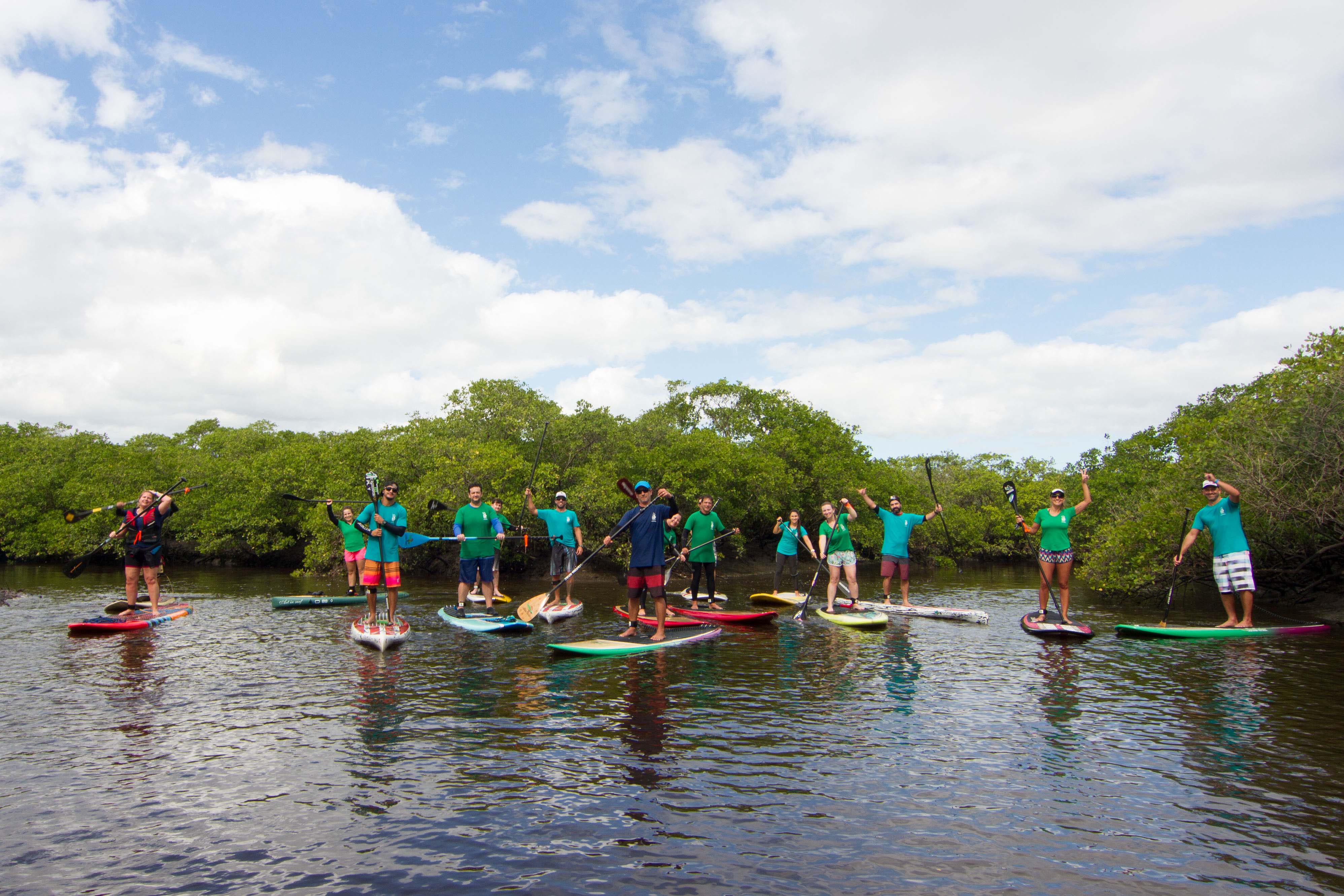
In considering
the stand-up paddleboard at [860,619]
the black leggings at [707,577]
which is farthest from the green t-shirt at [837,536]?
the black leggings at [707,577]

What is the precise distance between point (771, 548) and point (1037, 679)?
33.2 metres

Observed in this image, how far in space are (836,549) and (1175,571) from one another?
5746 mm

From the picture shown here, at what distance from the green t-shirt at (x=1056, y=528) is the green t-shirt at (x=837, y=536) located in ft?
11.8

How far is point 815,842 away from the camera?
4.80 m

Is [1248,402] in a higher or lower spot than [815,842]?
higher

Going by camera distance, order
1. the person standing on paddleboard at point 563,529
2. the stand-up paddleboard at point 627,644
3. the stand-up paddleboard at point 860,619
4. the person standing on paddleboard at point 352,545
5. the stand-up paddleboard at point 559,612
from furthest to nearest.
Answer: the person standing on paddleboard at point 563,529 < the person standing on paddleboard at point 352,545 < the stand-up paddleboard at point 559,612 < the stand-up paddleboard at point 860,619 < the stand-up paddleboard at point 627,644

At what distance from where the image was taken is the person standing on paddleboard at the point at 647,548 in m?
11.7

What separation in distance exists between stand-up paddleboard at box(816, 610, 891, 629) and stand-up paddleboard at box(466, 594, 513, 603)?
670 centimetres

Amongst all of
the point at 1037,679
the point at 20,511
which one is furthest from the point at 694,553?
the point at 20,511

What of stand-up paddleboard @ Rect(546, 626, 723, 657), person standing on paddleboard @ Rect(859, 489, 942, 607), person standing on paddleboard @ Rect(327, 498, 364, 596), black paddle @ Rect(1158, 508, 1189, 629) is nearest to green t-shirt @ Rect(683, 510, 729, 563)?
person standing on paddleboard @ Rect(859, 489, 942, 607)

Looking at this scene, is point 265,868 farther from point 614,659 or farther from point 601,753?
point 614,659

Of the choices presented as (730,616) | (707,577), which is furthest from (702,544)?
(730,616)

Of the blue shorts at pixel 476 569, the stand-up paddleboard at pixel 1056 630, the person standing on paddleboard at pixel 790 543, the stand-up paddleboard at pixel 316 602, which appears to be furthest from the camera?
the stand-up paddleboard at pixel 316 602

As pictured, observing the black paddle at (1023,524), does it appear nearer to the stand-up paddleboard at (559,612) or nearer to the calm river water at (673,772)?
the calm river water at (673,772)
